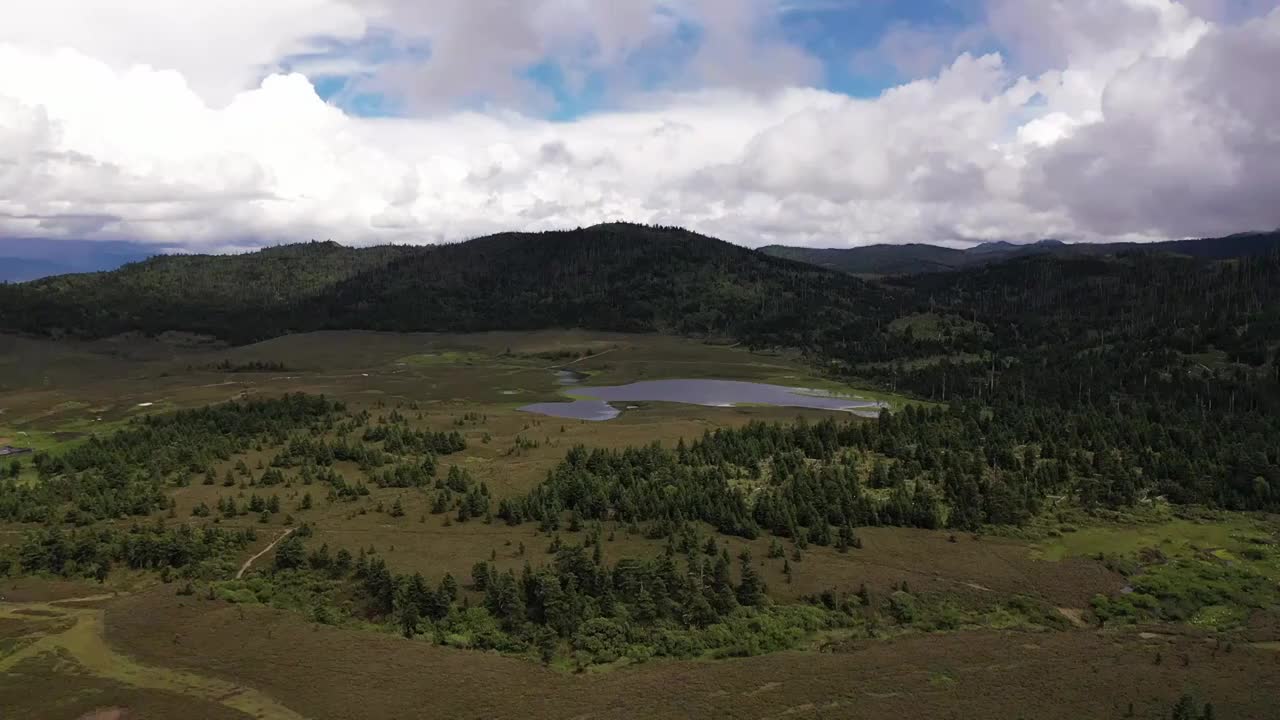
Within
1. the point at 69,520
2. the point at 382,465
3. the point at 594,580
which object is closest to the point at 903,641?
the point at 594,580

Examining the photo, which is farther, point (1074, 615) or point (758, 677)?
point (1074, 615)

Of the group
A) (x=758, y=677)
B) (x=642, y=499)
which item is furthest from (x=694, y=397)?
(x=758, y=677)

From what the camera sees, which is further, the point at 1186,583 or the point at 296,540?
the point at 296,540

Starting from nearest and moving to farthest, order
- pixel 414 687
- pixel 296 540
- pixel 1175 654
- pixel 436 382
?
pixel 414 687
pixel 1175 654
pixel 296 540
pixel 436 382

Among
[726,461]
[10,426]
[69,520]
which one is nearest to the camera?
[69,520]

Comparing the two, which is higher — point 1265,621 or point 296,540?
point 296,540

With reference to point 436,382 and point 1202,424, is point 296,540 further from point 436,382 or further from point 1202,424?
point 436,382

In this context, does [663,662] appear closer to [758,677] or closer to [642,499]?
[758,677]
